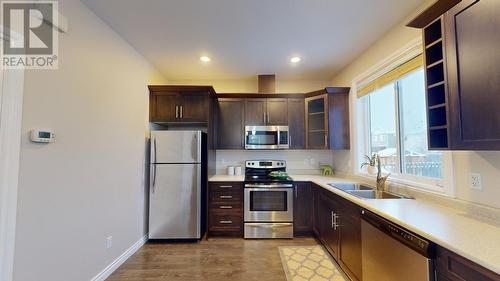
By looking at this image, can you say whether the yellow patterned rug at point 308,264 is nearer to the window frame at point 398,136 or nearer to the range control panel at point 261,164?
the window frame at point 398,136

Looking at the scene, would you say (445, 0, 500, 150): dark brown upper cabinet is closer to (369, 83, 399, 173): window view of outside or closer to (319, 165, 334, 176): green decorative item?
(369, 83, 399, 173): window view of outside

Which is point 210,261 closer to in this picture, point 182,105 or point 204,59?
point 182,105

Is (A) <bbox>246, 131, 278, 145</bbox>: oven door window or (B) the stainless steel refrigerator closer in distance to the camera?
(B) the stainless steel refrigerator

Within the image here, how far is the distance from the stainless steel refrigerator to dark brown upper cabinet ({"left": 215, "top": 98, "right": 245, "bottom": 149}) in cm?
69

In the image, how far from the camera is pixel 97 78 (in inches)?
87.3

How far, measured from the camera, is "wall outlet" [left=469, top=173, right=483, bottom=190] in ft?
5.07

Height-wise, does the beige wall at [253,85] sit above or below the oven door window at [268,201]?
above

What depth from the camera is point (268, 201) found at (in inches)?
135

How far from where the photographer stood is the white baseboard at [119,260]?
7.39ft

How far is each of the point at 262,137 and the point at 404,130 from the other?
2.07m

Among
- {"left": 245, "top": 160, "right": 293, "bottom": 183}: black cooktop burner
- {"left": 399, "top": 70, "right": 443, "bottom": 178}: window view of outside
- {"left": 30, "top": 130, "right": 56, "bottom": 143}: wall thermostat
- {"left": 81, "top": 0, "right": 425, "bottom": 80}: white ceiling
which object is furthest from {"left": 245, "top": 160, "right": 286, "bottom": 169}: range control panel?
{"left": 30, "top": 130, "right": 56, "bottom": 143}: wall thermostat

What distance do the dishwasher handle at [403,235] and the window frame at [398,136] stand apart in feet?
2.09

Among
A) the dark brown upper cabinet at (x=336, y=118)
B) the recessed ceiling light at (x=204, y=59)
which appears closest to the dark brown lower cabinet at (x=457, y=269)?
the dark brown upper cabinet at (x=336, y=118)

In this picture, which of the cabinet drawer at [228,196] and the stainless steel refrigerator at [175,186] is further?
the cabinet drawer at [228,196]
